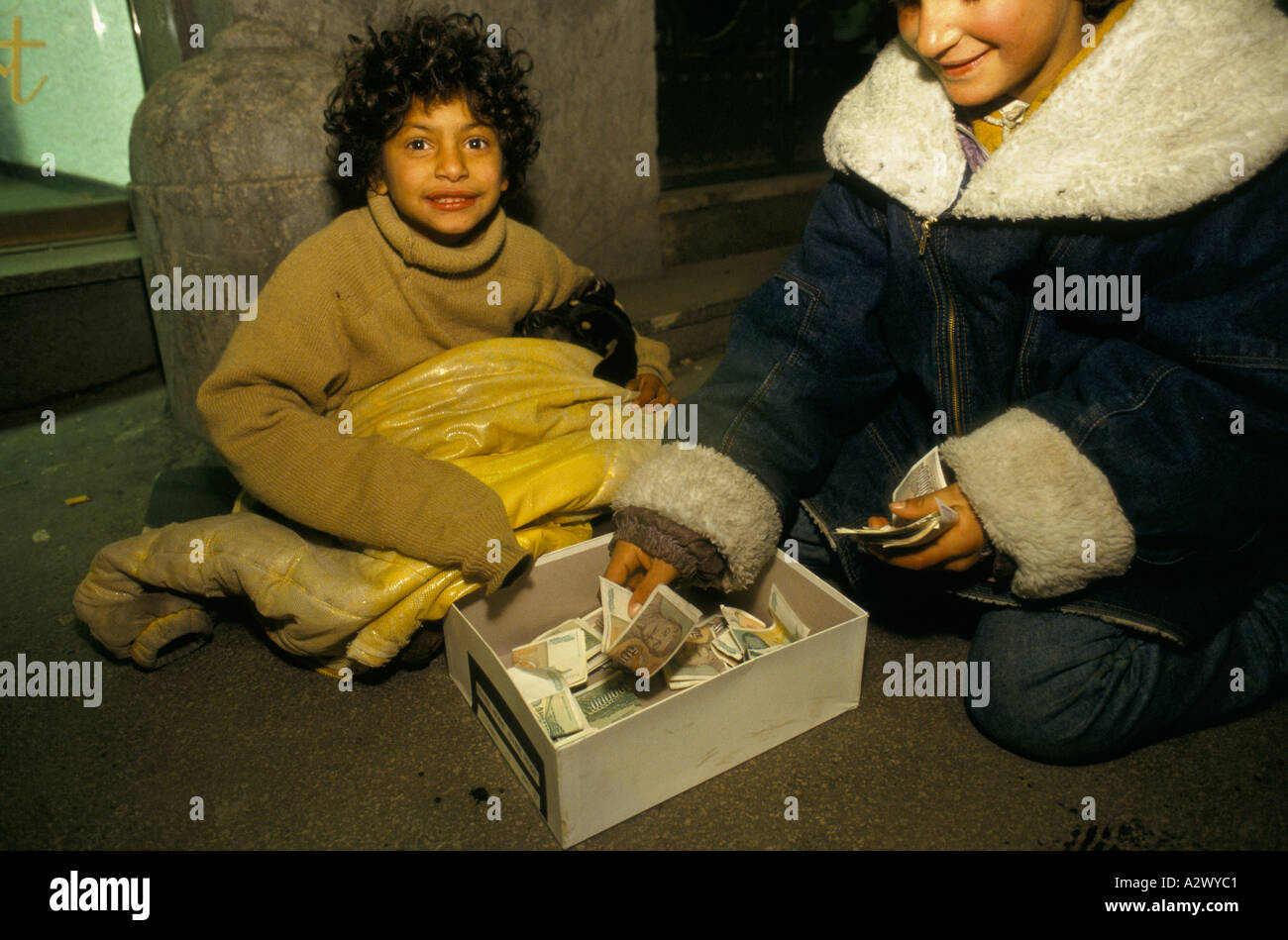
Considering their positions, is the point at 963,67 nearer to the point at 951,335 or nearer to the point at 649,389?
the point at 951,335

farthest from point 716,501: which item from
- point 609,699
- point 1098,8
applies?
point 1098,8

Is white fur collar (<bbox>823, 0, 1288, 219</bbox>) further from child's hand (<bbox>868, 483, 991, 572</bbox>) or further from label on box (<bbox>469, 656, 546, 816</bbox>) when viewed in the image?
label on box (<bbox>469, 656, 546, 816</bbox>)

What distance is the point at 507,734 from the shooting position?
5.59 feet

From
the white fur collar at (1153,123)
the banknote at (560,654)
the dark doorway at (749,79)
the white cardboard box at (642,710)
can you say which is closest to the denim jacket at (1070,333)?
the white fur collar at (1153,123)

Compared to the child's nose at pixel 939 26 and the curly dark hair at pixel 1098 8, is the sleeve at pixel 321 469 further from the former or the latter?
the curly dark hair at pixel 1098 8

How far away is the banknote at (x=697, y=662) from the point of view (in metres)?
1.87

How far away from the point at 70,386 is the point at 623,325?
2518 mm

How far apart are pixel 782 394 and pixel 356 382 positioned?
1082mm

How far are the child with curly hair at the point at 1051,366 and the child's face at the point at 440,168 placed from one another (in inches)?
28.9

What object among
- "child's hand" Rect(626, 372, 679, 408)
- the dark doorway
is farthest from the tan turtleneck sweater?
the dark doorway

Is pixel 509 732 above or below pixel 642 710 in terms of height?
below

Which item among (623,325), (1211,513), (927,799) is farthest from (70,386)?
(1211,513)

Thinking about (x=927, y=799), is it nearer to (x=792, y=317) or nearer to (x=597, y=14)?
(x=792, y=317)

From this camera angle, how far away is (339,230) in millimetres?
2076
